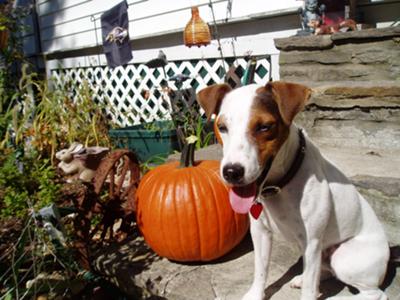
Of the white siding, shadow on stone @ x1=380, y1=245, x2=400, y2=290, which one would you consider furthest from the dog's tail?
the white siding

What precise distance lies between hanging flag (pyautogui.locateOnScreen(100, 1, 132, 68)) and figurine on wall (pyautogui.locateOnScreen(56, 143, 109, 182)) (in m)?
2.45

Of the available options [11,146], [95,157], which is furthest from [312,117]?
[11,146]

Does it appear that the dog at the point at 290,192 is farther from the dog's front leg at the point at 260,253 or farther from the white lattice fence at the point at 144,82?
the white lattice fence at the point at 144,82

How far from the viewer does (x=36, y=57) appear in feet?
34.1

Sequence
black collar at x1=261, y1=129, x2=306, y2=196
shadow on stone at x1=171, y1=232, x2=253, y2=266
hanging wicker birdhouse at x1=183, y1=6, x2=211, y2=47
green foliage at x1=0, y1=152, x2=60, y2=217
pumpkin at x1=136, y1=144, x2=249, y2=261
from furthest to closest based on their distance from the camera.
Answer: hanging wicker birdhouse at x1=183, y1=6, x2=211, y2=47
green foliage at x1=0, y1=152, x2=60, y2=217
shadow on stone at x1=171, y1=232, x2=253, y2=266
pumpkin at x1=136, y1=144, x2=249, y2=261
black collar at x1=261, y1=129, x2=306, y2=196

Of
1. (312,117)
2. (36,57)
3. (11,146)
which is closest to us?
(312,117)

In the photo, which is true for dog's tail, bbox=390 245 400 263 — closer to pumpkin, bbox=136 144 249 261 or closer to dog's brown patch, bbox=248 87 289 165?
pumpkin, bbox=136 144 249 261

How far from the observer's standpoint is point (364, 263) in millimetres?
2037

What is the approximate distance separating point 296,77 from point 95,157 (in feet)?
8.38

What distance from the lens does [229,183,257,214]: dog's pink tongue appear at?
6.06 ft

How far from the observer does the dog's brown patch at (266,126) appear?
177 cm

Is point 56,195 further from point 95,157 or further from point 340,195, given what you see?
point 340,195

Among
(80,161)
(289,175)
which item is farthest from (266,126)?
(80,161)

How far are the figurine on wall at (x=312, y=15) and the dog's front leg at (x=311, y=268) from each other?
2690 mm
